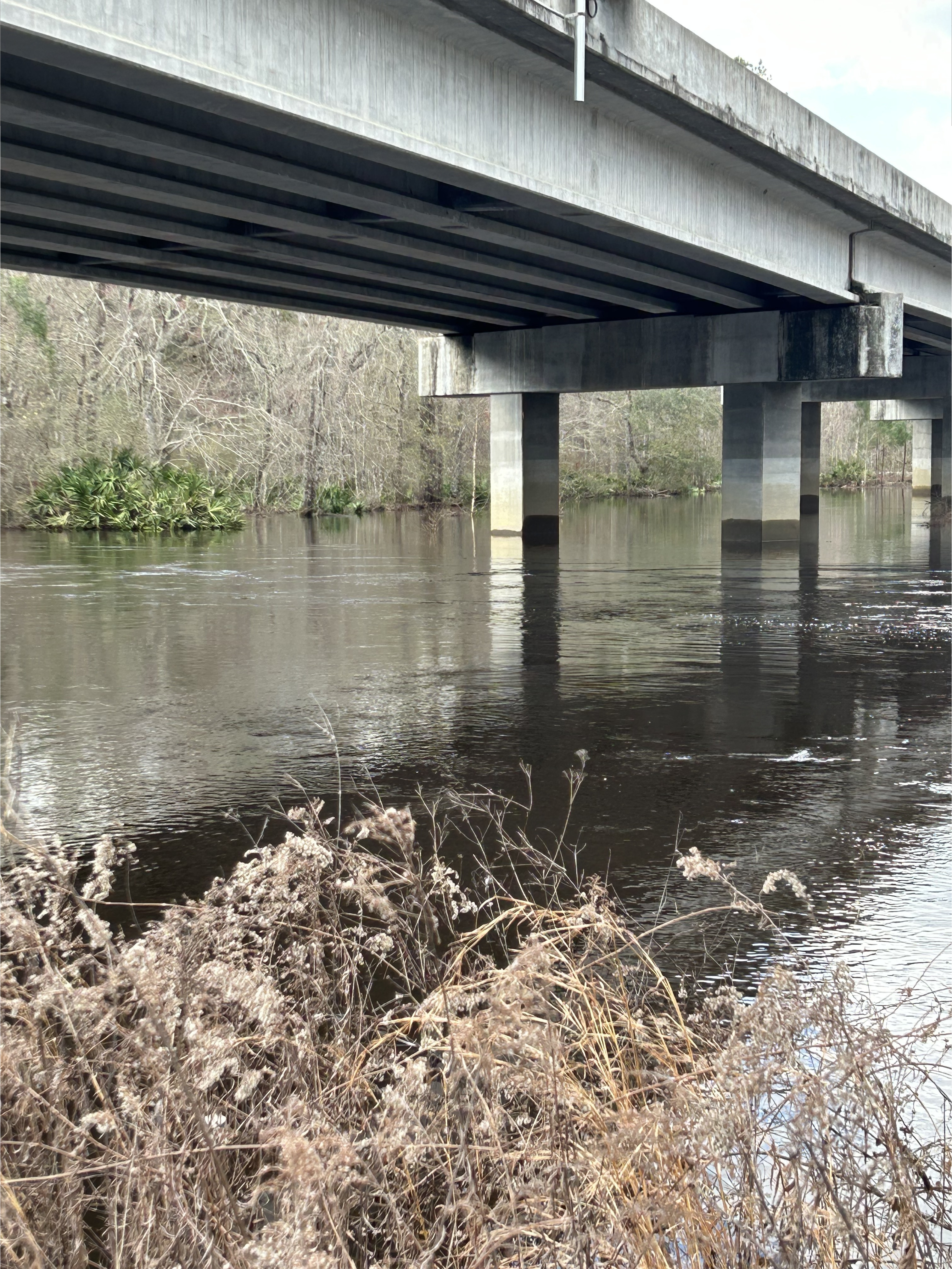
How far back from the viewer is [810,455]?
51281 millimetres

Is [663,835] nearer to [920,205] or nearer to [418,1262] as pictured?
[418,1262]

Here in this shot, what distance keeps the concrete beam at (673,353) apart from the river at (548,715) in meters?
7.46

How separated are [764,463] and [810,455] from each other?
2154 centimetres

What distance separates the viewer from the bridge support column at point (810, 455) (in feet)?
163

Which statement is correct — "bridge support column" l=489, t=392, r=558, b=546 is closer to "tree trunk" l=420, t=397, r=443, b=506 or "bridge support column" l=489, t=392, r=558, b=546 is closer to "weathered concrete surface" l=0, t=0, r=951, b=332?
"weathered concrete surface" l=0, t=0, r=951, b=332

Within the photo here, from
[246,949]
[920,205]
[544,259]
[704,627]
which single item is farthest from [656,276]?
[246,949]

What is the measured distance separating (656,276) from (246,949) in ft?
73.5

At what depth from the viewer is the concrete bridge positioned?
12906 millimetres

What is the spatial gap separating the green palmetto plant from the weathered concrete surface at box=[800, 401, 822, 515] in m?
21.0

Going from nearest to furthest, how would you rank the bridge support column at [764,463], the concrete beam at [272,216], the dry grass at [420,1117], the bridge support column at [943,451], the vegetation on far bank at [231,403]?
the dry grass at [420,1117] < the concrete beam at [272,216] < the bridge support column at [764,463] < the vegetation on far bank at [231,403] < the bridge support column at [943,451]

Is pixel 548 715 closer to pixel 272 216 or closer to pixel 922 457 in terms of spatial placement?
pixel 272 216

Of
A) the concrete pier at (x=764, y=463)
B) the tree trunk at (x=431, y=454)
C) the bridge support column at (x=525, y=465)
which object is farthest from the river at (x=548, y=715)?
the tree trunk at (x=431, y=454)

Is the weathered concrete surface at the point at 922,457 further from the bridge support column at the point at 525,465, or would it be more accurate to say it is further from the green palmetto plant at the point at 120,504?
the green palmetto plant at the point at 120,504

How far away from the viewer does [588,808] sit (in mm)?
7328
